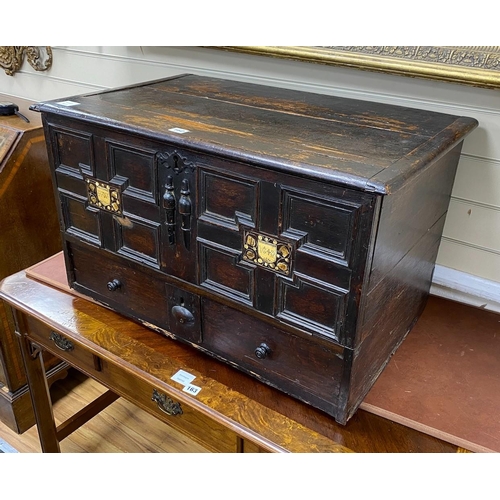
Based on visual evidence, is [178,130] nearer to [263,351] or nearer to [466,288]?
[263,351]

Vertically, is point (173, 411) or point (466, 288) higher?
point (466, 288)

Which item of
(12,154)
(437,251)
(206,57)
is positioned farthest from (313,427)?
(12,154)

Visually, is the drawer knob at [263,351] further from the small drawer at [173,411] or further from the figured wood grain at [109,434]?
the figured wood grain at [109,434]

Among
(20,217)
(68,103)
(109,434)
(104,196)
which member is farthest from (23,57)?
(109,434)

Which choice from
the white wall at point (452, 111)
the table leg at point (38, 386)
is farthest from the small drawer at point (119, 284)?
the white wall at point (452, 111)

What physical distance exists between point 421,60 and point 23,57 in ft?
5.04

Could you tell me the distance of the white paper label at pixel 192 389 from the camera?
105cm

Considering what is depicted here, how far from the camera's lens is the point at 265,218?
2.89ft

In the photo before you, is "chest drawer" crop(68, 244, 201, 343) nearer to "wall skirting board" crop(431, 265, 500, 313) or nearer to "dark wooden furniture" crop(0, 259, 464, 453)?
"dark wooden furniture" crop(0, 259, 464, 453)

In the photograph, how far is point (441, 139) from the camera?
95 cm

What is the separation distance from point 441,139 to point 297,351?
1.56 feet

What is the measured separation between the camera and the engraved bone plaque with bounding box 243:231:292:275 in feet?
2.91

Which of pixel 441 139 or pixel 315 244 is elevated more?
pixel 441 139
